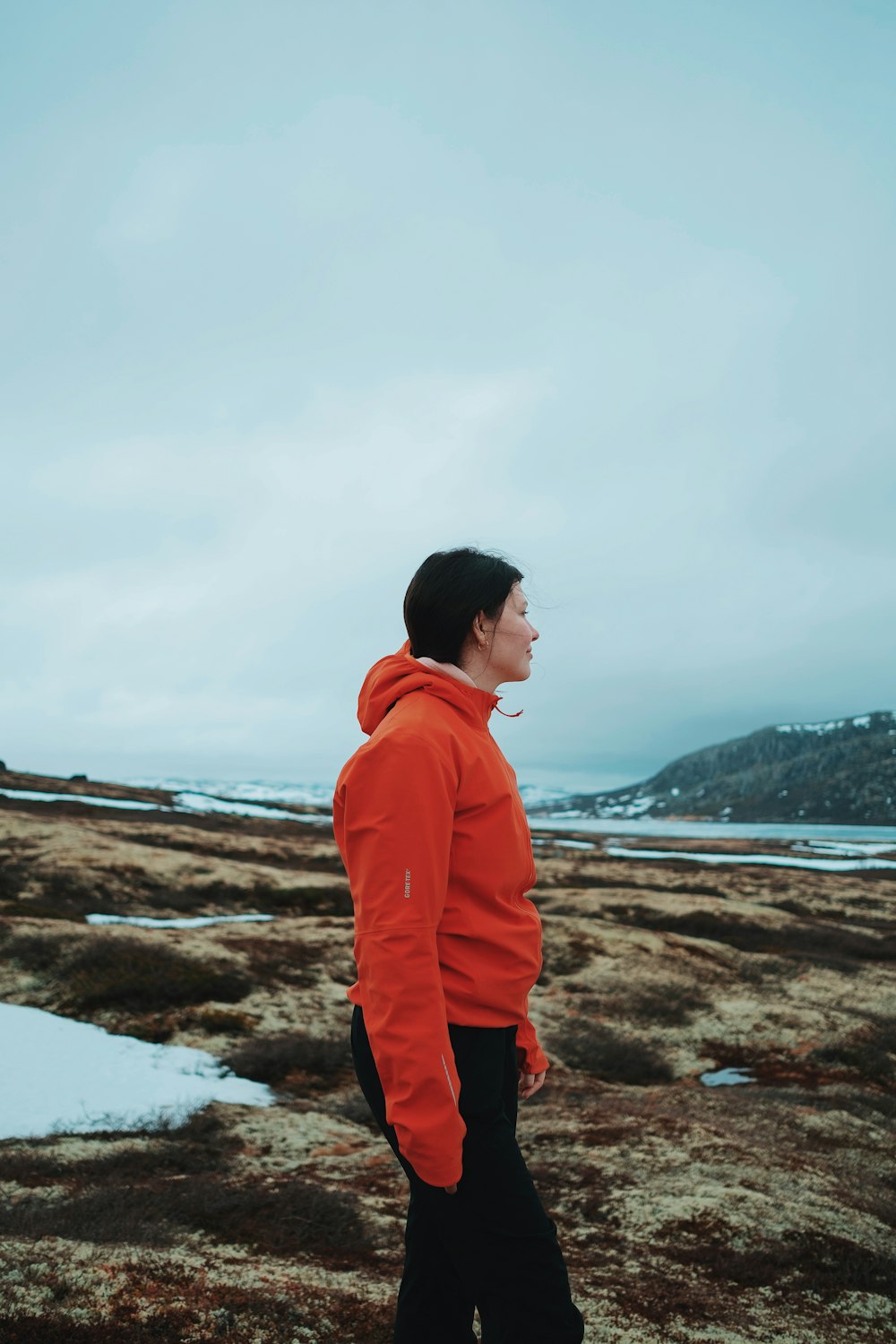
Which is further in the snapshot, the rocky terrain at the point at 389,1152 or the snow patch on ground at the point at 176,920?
the snow patch on ground at the point at 176,920

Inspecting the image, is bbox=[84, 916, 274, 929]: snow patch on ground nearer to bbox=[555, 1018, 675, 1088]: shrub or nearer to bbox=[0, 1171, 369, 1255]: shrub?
bbox=[555, 1018, 675, 1088]: shrub

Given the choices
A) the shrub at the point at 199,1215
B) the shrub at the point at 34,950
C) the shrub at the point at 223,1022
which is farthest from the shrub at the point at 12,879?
the shrub at the point at 199,1215

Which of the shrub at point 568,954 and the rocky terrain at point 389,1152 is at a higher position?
the rocky terrain at point 389,1152

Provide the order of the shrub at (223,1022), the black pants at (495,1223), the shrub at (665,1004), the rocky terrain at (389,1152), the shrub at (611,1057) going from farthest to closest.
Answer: the shrub at (665,1004) → the shrub at (611,1057) → the shrub at (223,1022) → the rocky terrain at (389,1152) → the black pants at (495,1223)

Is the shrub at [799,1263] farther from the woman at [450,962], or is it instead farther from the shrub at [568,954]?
the shrub at [568,954]

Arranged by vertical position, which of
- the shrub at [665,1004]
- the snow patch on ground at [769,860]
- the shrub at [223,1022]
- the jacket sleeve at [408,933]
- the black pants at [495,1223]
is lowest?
the snow patch on ground at [769,860]

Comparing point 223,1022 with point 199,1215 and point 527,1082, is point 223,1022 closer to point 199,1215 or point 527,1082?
point 199,1215

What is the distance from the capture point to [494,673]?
365 cm

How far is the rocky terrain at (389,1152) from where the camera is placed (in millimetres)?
5180

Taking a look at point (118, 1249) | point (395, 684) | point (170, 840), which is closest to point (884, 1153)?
point (118, 1249)

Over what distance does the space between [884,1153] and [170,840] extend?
115ft

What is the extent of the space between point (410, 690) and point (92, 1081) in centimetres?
1092

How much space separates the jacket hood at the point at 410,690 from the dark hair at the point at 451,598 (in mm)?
149

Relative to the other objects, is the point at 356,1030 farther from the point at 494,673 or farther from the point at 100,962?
the point at 100,962
